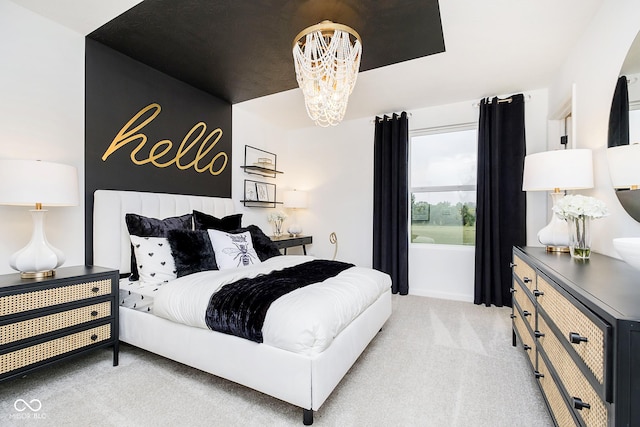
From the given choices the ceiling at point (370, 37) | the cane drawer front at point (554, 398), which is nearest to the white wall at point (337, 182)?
the ceiling at point (370, 37)

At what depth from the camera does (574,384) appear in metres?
1.11

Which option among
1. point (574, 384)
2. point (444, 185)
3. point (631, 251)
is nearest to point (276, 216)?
point (444, 185)

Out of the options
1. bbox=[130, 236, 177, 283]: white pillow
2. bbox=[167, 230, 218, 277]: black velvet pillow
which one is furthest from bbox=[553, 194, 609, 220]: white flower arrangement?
bbox=[130, 236, 177, 283]: white pillow

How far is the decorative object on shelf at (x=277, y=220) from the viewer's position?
4.41m

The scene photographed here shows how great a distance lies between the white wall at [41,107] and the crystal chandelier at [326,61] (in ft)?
6.14

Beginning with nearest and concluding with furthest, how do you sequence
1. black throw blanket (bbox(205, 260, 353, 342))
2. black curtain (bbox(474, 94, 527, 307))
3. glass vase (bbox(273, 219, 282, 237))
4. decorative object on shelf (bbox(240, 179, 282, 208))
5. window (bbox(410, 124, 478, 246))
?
black throw blanket (bbox(205, 260, 353, 342)) → black curtain (bbox(474, 94, 527, 307)) → window (bbox(410, 124, 478, 246)) → decorative object on shelf (bbox(240, 179, 282, 208)) → glass vase (bbox(273, 219, 282, 237))

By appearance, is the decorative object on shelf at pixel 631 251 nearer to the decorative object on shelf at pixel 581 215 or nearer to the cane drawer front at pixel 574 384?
the cane drawer front at pixel 574 384

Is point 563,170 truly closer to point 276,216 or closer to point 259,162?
point 276,216

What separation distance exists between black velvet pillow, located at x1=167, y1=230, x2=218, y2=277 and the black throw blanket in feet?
1.86

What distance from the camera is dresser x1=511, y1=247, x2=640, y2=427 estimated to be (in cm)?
79

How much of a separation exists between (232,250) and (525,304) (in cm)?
223

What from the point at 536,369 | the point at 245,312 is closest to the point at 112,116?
the point at 245,312

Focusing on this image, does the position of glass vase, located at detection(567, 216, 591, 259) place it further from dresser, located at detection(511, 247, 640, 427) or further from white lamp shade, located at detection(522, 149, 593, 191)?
white lamp shade, located at detection(522, 149, 593, 191)

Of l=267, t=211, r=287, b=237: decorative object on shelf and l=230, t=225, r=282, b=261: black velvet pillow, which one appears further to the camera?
l=267, t=211, r=287, b=237: decorative object on shelf
